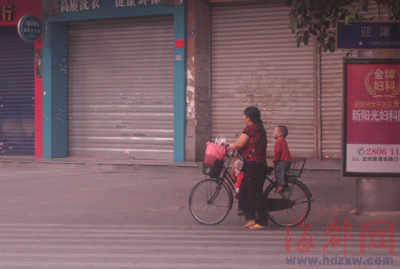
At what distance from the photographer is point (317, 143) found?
14.5 m

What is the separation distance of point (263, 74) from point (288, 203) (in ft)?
27.4

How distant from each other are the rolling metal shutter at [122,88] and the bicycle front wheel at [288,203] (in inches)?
349

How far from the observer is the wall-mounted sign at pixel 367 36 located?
24.1 ft

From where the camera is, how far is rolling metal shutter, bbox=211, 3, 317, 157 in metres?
14.6

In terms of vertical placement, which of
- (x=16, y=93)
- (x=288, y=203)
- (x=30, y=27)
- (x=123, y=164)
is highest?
(x=30, y=27)

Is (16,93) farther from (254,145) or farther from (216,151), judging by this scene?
(254,145)

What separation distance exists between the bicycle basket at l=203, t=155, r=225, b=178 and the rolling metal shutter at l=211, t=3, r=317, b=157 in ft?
26.4

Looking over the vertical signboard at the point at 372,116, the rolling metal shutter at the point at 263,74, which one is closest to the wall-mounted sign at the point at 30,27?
the rolling metal shutter at the point at 263,74

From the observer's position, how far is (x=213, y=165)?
6.95m

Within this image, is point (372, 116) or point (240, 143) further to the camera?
point (372, 116)

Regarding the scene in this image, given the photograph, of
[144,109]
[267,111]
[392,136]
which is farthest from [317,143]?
[392,136]

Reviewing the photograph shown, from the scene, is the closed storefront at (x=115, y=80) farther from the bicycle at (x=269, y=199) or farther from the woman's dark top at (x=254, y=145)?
the woman's dark top at (x=254, y=145)

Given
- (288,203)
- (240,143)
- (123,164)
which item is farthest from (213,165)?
(123,164)

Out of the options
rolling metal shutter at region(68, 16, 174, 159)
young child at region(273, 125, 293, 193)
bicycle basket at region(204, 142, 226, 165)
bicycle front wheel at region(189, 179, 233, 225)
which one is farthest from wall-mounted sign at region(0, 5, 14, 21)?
young child at region(273, 125, 293, 193)
